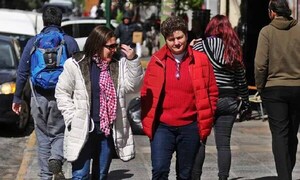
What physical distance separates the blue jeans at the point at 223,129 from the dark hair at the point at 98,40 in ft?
5.49

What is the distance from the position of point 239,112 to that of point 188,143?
1.53 metres

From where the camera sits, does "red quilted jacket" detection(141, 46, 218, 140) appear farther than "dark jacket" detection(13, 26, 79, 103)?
No

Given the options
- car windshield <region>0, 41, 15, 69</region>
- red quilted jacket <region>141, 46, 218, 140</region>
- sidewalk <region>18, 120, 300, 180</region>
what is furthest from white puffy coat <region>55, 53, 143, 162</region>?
car windshield <region>0, 41, 15, 69</region>

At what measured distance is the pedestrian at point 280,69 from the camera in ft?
23.5

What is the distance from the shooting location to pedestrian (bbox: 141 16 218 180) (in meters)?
6.15

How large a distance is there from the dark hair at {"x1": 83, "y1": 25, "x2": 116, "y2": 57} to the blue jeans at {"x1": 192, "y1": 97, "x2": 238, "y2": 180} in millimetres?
1675

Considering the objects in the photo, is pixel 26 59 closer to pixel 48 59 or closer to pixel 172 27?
pixel 48 59

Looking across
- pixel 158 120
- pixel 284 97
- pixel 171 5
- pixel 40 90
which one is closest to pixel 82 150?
pixel 158 120

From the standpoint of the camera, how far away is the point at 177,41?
20.1ft

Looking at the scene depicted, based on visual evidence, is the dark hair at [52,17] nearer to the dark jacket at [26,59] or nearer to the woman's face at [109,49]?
the dark jacket at [26,59]

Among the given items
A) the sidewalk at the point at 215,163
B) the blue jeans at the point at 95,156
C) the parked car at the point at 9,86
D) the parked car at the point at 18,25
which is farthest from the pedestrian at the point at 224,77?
the parked car at the point at 18,25

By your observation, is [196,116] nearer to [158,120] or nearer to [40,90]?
[158,120]

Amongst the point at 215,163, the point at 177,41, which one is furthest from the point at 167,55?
the point at 215,163

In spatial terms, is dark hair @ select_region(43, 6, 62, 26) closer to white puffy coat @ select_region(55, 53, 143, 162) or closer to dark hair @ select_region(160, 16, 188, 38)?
white puffy coat @ select_region(55, 53, 143, 162)
